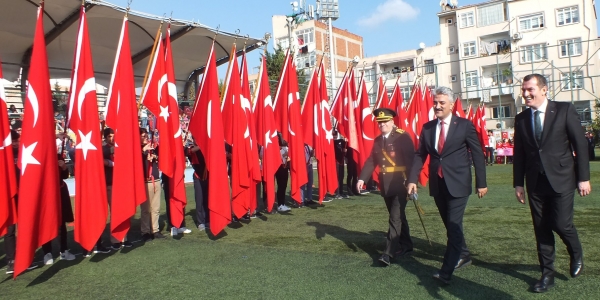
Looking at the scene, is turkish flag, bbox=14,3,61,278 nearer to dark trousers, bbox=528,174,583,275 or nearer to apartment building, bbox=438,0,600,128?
dark trousers, bbox=528,174,583,275

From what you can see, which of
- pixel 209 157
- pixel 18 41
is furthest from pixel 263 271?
pixel 18 41

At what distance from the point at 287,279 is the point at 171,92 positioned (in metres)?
3.74

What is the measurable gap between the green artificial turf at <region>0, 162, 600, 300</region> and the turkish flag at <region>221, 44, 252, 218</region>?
→ 0.57 m

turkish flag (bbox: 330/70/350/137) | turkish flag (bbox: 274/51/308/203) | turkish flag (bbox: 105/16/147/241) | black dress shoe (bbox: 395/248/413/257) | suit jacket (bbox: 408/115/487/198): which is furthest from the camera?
turkish flag (bbox: 330/70/350/137)

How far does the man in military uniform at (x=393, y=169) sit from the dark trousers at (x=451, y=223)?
2.68ft

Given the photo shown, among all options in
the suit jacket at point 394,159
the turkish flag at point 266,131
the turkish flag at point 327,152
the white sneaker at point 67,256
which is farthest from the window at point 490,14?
the white sneaker at point 67,256

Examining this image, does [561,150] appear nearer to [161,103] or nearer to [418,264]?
[418,264]

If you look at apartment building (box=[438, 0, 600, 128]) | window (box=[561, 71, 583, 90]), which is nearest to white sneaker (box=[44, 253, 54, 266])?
window (box=[561, 71, 583, 90])

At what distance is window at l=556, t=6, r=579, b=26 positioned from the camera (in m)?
42.3

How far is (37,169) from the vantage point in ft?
19.1

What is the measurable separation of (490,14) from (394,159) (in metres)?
45.5

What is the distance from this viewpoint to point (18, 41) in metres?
11.0

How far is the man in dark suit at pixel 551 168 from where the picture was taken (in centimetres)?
453

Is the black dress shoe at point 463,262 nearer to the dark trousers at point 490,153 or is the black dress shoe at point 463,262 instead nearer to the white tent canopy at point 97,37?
the white tent canopy at point 97,37
